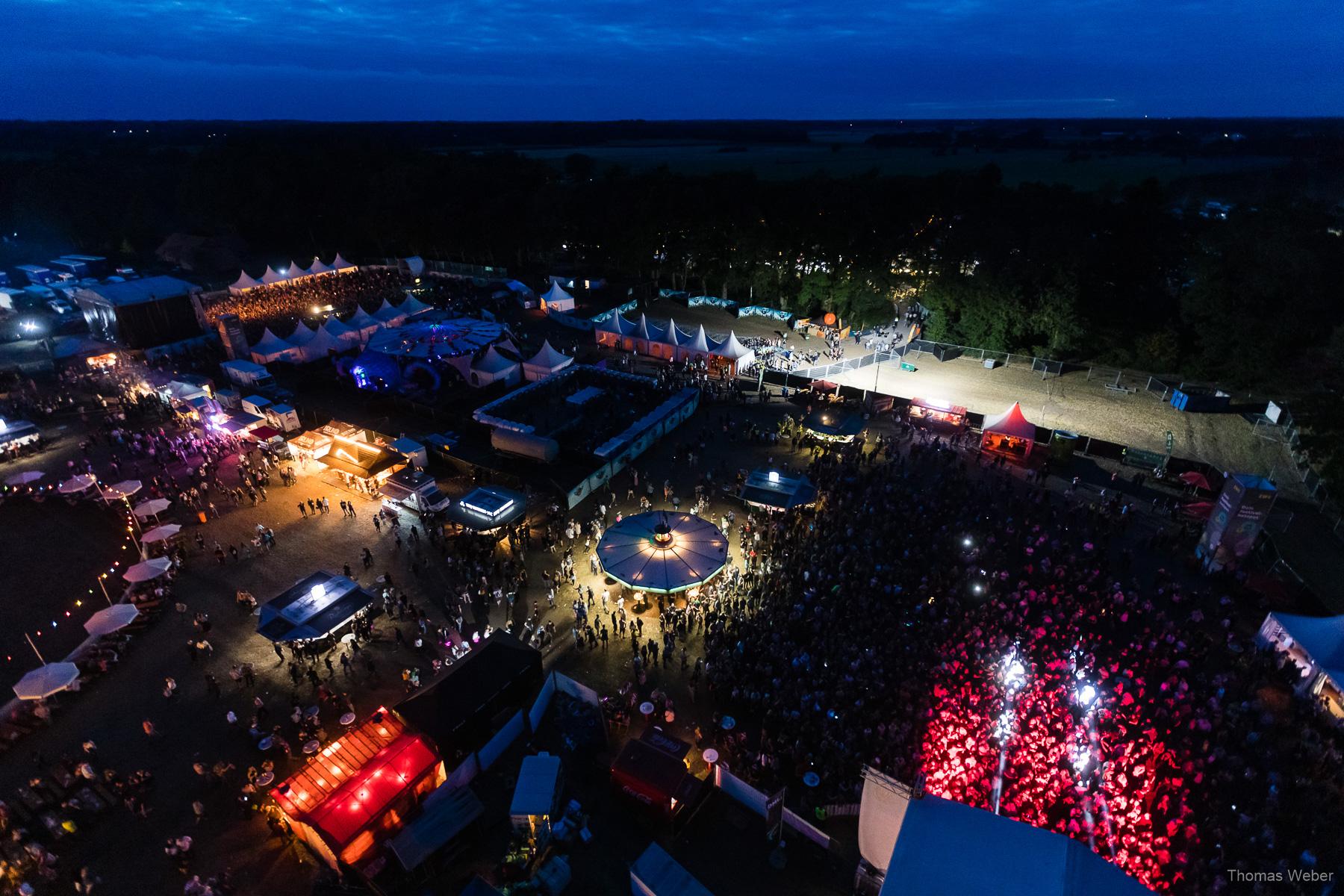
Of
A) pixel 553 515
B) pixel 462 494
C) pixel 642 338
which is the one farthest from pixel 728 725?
pixel 642 338

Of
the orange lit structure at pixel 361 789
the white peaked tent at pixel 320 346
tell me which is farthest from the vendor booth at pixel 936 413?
the white peaked tent at pixel 320 346

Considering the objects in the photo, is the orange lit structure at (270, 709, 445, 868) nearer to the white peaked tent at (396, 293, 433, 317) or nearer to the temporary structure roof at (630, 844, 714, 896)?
the temporary structure roof at (630, 844, 714, 896)

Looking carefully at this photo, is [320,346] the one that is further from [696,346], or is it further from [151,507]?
[696,346]

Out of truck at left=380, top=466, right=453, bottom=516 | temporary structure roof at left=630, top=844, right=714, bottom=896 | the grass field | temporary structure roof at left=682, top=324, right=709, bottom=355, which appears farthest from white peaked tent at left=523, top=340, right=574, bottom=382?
the grass field

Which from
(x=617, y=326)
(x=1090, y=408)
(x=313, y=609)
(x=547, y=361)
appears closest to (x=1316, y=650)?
(x=1090, y=408)

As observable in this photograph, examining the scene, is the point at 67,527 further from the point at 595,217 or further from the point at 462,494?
the point at 595,217
